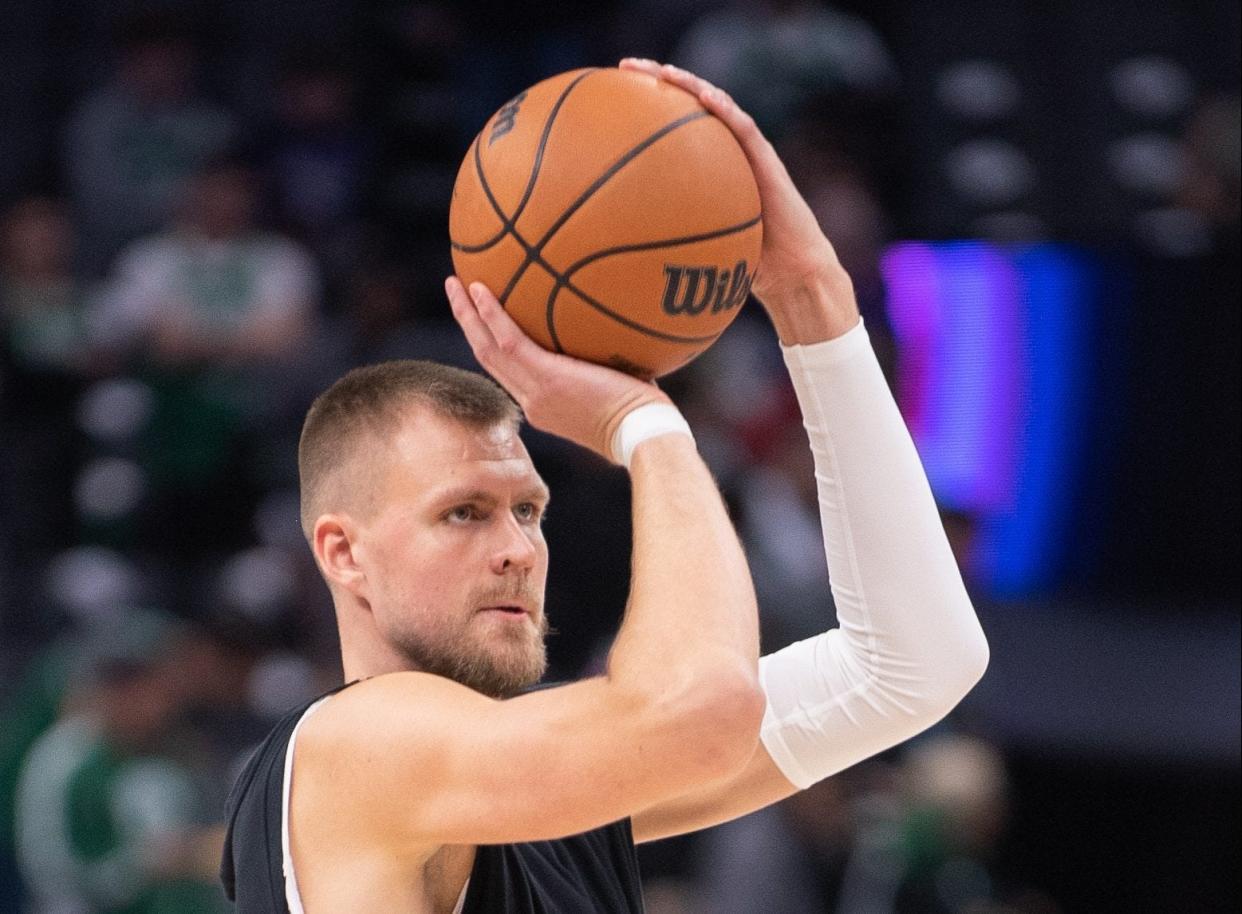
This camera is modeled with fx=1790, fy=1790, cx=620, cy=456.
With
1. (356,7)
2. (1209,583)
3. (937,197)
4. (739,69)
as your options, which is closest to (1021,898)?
(1209,583)

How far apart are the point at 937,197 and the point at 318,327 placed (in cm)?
326

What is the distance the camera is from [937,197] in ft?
30.6

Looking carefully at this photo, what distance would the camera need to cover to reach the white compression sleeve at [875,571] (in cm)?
299

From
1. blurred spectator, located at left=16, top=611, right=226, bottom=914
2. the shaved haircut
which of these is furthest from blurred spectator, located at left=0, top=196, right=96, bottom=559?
the shaved haircut

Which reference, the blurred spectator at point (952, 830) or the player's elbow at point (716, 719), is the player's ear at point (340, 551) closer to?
the player's elbow at point (716, 719)

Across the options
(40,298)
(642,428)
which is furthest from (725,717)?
(40,298)

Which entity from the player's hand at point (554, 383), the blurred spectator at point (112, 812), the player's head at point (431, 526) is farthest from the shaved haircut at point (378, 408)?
the blurred spectator at point (112, 812)

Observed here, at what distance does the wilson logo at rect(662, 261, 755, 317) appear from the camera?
103 inches

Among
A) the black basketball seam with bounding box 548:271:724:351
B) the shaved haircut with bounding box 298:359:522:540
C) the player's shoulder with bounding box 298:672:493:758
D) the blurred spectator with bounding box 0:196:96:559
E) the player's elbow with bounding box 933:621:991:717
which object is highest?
the black basketball seam with bounding box 548:271:724:351

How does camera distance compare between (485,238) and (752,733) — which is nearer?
(752,733)

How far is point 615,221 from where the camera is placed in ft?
8.57

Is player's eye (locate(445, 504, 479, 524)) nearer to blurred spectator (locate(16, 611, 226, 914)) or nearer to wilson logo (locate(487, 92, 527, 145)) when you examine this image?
wilson logo (locate(487, 92, 527, 145))

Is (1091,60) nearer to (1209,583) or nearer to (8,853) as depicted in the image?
(1209,583)

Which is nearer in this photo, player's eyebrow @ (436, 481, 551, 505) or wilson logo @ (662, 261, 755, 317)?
wilson logo @ (662, 261, 755, 317)
